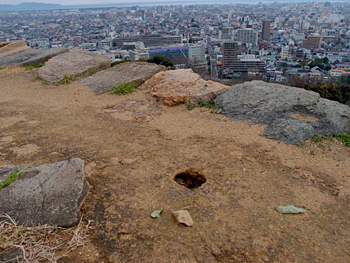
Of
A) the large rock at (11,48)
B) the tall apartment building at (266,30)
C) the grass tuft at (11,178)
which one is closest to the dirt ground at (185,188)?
the grass tuft at (11,178)

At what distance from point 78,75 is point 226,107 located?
14.4 feet

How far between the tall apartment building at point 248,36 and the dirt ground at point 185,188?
217 feet

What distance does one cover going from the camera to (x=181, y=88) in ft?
19.7

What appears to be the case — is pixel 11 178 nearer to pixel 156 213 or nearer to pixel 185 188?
pixel 156 213

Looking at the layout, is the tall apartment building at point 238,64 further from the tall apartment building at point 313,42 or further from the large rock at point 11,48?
the tall apartment building at point 313,42

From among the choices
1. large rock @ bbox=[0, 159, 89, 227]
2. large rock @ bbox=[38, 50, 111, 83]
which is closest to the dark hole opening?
large rock @ bbox=[0, 159, 89, 227]

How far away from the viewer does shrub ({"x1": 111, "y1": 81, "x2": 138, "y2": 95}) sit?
638cm

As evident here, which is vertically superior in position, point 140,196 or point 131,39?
point 140,196

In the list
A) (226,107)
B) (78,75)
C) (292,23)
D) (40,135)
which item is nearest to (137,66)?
(78,75)

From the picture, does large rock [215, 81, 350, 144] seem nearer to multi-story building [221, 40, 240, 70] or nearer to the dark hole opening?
the dark hole opening

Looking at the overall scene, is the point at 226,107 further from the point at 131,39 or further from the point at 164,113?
the point at 131,39

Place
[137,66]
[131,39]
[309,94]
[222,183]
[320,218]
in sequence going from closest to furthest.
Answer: [320,218]
[222,183]
[309,94]
[137,66]
[131,39]

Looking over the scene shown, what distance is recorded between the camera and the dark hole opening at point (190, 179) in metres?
3.41

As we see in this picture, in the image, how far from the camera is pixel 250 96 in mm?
5293
